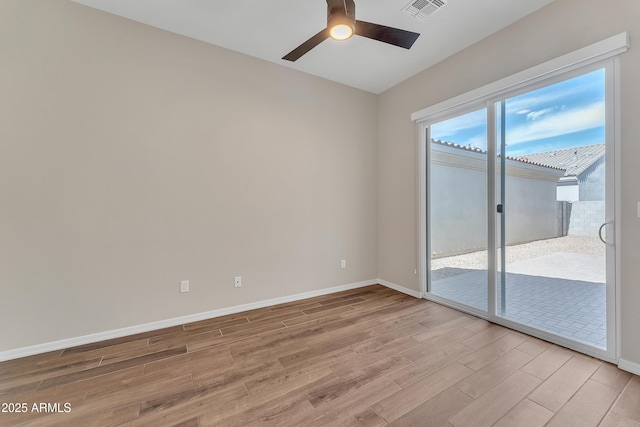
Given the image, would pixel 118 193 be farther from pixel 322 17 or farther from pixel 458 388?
pixel 458 388

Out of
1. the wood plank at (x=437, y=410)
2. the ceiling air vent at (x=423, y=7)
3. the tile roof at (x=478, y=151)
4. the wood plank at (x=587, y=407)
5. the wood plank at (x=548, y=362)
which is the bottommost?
the wood plank at (x=437, y=410)

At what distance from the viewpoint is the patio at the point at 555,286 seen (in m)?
2.12

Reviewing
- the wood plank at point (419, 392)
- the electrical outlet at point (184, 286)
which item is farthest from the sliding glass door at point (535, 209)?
the electrical outlet at point (184, 286)

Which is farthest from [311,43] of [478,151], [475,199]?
[475,199]

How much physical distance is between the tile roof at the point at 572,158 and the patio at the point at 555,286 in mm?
598

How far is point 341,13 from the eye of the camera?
1.67 metres

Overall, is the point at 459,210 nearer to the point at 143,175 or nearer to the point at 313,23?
the point at 313,23

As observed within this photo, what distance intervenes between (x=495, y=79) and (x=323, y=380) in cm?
317

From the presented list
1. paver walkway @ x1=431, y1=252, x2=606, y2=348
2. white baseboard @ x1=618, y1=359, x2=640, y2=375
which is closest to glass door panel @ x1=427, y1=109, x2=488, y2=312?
paver walkway @ x1=431, y1=252, x2=606, y2=348

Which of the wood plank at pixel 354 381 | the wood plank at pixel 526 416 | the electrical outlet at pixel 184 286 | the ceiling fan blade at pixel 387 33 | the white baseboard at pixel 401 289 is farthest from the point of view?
the white baseboard at pixel 401 289

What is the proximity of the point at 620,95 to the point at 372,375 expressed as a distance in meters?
2.75

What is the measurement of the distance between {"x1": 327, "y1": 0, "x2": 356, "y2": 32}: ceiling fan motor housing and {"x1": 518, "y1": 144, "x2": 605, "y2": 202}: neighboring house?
215cm

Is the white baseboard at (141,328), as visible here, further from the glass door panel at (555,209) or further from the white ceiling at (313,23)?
the white ceiling at (313,23)

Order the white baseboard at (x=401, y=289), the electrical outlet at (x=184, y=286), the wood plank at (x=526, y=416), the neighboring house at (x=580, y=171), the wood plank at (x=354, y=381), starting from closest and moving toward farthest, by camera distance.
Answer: the wood plank at (x=526, y=416), the wood plank at (x=354, y=381), the neighboring house at (x=580, y=171), the electrical outlet at (x=184, y=286), the white baseboard at (x=401, y=289)
